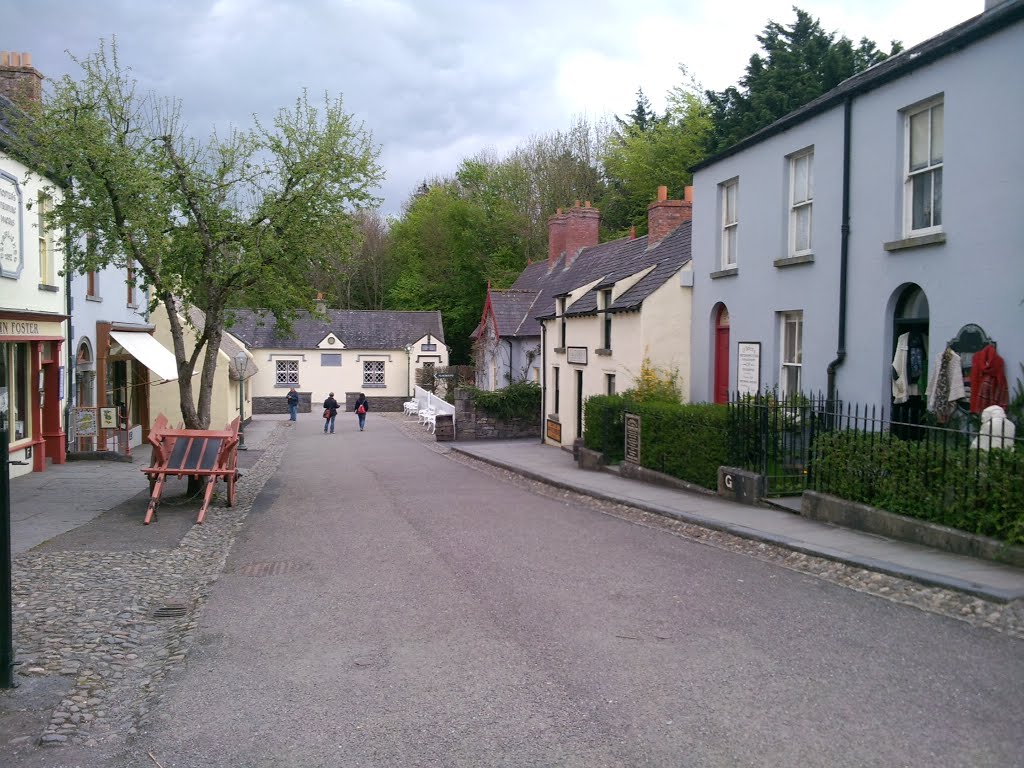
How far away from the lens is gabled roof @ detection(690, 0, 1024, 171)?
1027 cm

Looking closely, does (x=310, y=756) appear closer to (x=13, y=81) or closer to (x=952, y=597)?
(x=952, y=597)

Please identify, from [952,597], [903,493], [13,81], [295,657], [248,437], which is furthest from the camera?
[248,437]

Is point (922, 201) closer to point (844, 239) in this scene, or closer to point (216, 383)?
point (844, 239)

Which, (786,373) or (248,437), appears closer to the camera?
(786,373)

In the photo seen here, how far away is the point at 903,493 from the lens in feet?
32.9

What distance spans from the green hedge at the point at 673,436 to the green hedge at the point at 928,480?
2.68m

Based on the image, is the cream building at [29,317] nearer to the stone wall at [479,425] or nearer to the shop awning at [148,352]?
the shop awning at [148,352]

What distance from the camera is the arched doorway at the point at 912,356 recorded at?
39.7ft

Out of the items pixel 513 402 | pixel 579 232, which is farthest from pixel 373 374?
pixel 513 402

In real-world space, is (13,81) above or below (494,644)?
above

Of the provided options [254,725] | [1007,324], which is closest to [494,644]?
[254,725]

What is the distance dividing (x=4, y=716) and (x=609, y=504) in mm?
10614

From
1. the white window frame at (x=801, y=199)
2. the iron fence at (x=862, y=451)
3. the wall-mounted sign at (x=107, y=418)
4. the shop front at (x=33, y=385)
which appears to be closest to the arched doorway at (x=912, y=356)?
the iron fence at (x=862, y=451)

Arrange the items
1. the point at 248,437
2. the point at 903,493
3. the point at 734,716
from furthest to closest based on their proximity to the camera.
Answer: the point at 248,437 < the point at 903,493 < the point at 734,716
